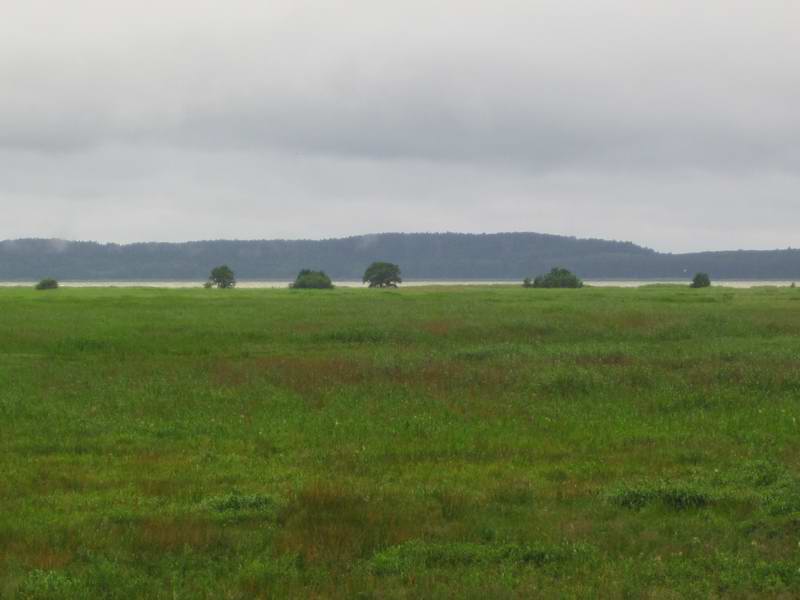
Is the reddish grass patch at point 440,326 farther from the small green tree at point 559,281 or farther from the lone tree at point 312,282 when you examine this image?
the small green tree at point 559,281

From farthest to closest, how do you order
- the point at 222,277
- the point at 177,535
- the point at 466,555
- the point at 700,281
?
1. the point at 222,277
2. the point at 700,281
3. the point at 177,535
4. the point at 466,555

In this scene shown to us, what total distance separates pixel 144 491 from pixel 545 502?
18.0 ft

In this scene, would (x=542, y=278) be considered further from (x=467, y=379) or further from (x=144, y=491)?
(x=144, y=491)

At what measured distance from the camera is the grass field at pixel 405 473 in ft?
31.9

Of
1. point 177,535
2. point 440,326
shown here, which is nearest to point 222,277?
point 440,326

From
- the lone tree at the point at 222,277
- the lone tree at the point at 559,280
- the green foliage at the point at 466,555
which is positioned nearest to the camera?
the green foliage at the point at 466,555

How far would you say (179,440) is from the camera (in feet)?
54.8

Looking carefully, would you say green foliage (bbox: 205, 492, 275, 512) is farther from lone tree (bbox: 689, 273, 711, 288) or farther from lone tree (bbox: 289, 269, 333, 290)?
lone tree (bbox: 689, 273, 711, 288)

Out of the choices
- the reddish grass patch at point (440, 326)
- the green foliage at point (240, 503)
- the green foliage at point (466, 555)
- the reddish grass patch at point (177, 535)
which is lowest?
the green foliage at point (466, 555)

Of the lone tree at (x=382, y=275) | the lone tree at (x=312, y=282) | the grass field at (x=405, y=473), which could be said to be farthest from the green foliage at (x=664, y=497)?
the lone tree at (x=382, y=275)

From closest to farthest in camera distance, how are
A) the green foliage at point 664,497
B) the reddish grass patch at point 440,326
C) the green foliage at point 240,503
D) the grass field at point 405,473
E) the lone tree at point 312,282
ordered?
the grass field at point 405,473, the green foliage at point 240,503, the green foliage at point 664,497, the reddish grass patch at point 440,326, the lone tree at point 312,282

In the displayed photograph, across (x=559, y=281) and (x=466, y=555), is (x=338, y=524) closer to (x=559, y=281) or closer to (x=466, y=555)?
(x=466, y=555)

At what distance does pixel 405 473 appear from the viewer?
46.1 feet

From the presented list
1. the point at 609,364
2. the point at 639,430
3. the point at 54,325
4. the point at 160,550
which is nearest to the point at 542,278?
the point at 54,325
